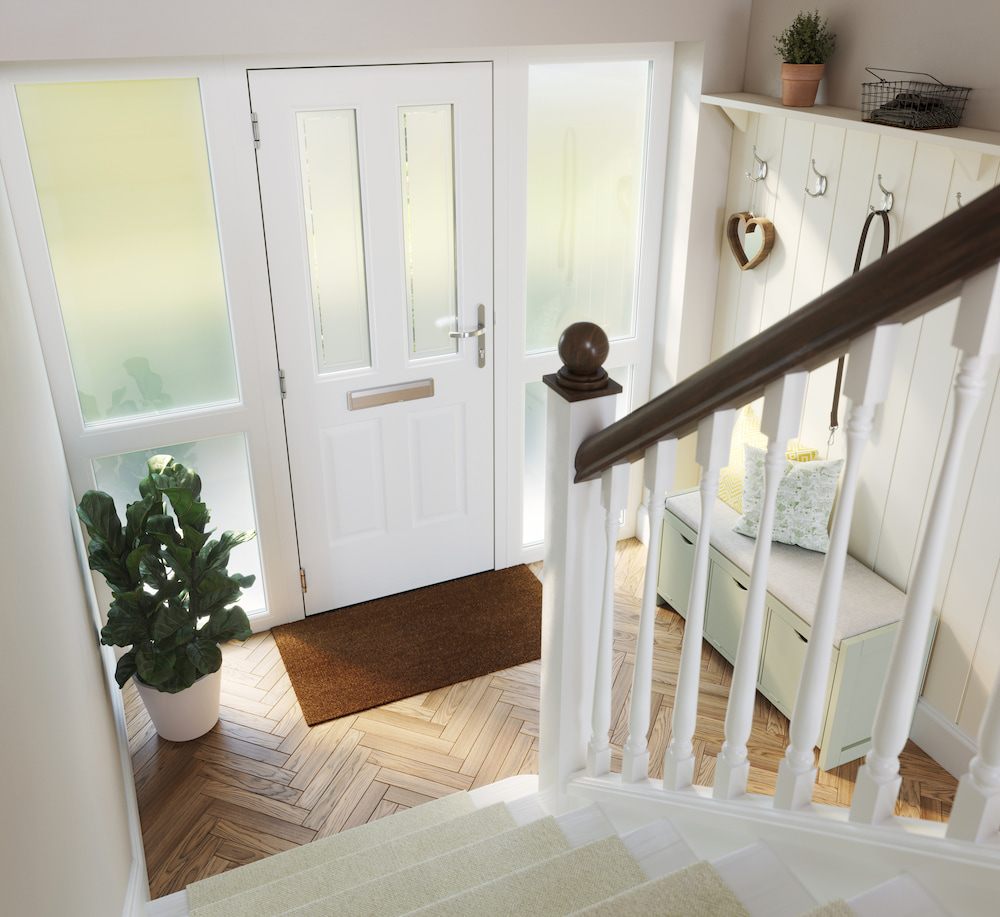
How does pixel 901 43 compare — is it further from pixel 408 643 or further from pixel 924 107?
pixel 408 643

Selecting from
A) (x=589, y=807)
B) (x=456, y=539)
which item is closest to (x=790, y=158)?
(x=456, y=539)

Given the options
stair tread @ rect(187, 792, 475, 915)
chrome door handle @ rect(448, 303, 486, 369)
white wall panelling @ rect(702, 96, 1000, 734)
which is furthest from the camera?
chrome door handle @ rect(448, 303, 486, 369)

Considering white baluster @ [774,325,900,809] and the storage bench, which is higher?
white baluster @ [774,325,900,809]

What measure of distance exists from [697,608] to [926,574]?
42 cm

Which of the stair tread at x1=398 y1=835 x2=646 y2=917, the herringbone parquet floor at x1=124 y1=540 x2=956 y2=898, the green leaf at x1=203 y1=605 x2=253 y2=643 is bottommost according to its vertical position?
the herringbone parquet floor at x1=124 y1=540 x2=956 y2=898

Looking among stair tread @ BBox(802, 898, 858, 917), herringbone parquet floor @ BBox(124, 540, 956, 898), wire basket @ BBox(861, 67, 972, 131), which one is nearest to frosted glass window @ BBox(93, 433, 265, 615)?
herringbone parquet floor @ BBox(124, 540, 956, 898)

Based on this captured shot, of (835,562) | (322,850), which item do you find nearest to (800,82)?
(835,562)

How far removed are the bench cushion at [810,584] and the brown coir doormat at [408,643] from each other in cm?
86

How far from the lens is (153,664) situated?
282 centimetres

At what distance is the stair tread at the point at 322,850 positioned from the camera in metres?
2.17

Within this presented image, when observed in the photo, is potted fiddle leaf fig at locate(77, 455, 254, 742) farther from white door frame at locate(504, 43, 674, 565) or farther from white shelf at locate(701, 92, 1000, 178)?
white shelf at locate(701, 92, 1000, 178)

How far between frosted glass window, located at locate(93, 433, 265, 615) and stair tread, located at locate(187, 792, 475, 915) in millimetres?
1289

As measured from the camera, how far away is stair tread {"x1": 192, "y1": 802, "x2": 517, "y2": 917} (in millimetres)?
1978

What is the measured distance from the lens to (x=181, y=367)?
3.16m
